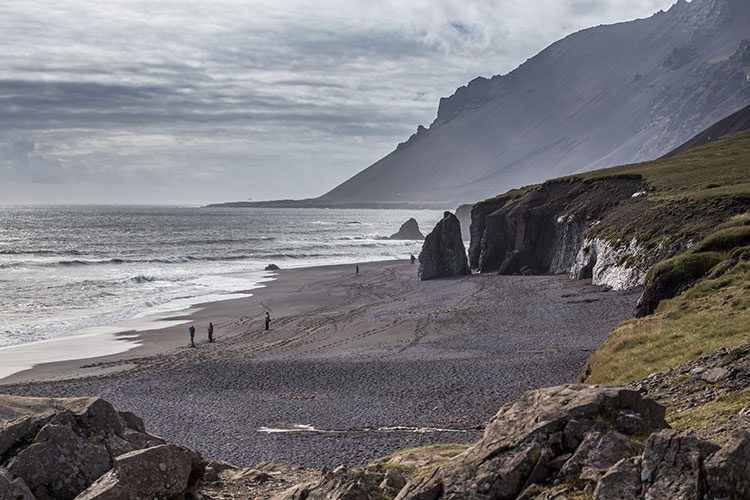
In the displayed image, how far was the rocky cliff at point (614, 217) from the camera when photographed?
5553 cm

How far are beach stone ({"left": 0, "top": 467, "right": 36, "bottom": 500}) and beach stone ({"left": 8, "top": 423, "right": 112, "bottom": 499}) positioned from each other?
31 cm

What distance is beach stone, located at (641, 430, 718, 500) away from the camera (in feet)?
26.6

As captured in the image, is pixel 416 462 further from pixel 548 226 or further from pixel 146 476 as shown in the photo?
pixel 548 226

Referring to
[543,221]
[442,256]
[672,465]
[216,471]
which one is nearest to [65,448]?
[216,471]

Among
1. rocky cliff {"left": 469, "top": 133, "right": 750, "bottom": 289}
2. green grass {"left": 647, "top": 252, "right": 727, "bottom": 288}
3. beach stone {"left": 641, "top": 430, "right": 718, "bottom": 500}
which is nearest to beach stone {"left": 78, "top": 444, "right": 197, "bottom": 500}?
beach stone {"left": 641, "top": 430, "right": 718, "bottom": 500}

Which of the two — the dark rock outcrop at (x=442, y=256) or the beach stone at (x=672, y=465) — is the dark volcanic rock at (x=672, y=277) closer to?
the beach stone at (x=672, y=465)

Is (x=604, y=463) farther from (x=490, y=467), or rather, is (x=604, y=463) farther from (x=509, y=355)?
(x=509, y=355)

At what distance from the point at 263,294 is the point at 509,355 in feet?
142

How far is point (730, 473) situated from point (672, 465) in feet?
2.08

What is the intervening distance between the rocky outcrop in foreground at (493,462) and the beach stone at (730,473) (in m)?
0.01

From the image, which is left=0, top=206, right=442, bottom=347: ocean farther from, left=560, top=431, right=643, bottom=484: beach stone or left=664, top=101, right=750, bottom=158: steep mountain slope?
left=664, top=101, right=750, bottom=158: steep mountain slope

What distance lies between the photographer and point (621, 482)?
8602mm

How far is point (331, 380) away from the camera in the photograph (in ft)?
118

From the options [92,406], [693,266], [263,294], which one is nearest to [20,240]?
[263,294]
